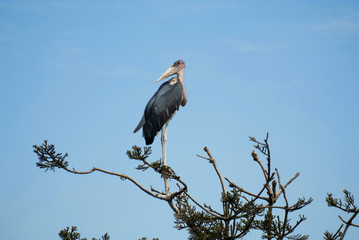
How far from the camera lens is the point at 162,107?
11.5m

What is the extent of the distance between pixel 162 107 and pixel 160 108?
62 millimetres

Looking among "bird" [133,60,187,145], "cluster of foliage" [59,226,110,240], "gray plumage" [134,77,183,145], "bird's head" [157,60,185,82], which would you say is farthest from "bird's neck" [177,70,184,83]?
"cluster of foliage" [59,226,110,240]

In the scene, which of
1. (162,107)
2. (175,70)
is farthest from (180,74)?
(162,107)

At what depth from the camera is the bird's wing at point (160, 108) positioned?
1121cm

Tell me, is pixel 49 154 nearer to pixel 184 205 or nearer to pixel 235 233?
pixel 184 205

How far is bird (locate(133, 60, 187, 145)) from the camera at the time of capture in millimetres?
11219

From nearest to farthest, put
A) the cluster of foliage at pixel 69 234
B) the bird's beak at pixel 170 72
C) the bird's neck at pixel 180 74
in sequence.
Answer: the cluster of foliage at pixel 69 234
the bird's neck at pixel 180 74
the bird's beak at pixel 170 72

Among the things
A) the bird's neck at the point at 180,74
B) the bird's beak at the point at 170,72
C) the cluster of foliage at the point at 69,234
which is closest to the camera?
the cluster of foliage at the point at 69,234

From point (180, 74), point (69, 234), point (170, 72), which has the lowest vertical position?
point (69, 234)

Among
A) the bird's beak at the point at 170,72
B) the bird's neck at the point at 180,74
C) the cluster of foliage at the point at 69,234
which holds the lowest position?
the cluster of foliage at the point at 69,234

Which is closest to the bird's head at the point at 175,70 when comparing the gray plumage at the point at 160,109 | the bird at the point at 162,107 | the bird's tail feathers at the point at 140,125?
the bird at the point at 162,107

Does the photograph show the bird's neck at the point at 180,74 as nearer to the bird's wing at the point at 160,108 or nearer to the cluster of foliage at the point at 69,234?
the bird's wing at the point at 160,108

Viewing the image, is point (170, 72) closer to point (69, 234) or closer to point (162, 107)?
point (162, 107)

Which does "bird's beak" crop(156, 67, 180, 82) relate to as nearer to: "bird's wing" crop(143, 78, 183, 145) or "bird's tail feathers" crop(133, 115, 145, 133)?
"bird's wing" crop(143, 78, 183, 145)
